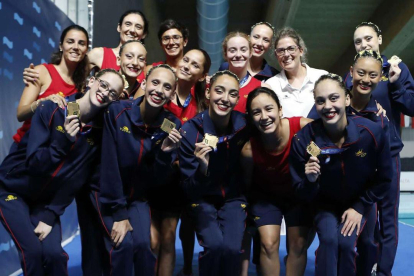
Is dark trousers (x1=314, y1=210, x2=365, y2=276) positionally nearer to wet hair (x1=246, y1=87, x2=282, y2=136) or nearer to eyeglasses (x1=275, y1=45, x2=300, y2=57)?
wet hair (x1=246, y1=87, x2=282, y2=136)

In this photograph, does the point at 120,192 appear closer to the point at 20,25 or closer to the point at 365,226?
the point at 365,226

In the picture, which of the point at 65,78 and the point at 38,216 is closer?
the point at 38,216

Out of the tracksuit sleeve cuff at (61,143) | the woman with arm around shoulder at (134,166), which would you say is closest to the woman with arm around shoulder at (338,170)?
the woman with arm around shoulder at (134,166)

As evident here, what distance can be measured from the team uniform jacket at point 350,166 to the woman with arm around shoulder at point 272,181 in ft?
0.53

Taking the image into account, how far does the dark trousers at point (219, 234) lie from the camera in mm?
2967

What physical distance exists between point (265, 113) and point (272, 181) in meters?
0.52

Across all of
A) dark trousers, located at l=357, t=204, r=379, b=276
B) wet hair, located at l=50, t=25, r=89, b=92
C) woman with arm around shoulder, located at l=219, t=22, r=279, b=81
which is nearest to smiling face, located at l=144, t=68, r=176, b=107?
wet hair, located at l=50, t=25, r=89, b=92

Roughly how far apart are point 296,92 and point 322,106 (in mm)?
781

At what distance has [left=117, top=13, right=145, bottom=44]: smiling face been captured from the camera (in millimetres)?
4066

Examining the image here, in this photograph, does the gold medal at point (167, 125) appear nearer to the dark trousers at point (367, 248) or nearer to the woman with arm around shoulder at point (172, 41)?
the woman with arm around shoulder at point (172, 41)

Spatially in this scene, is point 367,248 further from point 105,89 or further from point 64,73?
point 64,73

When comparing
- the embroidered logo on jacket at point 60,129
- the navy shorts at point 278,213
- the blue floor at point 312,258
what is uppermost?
the embroidered logo on jacket at point 60,129

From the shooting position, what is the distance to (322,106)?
115 inches

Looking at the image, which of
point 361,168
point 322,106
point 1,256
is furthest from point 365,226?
point 1,256
